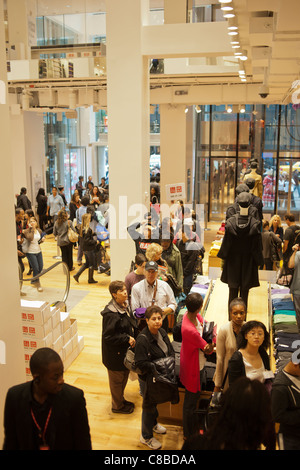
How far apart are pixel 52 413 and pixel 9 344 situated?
162 cm

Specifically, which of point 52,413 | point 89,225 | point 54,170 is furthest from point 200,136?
point 52,413

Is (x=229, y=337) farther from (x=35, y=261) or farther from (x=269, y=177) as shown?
(x=269, y=177)

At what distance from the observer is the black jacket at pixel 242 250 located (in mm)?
5691

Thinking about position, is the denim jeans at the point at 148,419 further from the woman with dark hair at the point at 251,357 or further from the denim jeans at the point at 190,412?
the woman with dark hair at the point at 251,357

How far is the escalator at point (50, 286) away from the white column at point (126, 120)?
1.01 metres

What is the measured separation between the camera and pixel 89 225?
33.3 ft

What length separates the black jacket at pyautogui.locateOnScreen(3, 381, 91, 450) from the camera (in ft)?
8.53

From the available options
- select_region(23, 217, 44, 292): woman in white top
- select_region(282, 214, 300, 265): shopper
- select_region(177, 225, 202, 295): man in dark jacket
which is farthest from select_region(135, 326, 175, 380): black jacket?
select_region(23, 217, 44, 292): woman in white top

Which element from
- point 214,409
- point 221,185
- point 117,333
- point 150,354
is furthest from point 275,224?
point 221,185

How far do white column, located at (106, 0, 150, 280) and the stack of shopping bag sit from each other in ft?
9.32

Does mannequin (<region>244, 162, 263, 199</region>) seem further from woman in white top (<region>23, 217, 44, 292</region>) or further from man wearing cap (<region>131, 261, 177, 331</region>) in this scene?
man wearing cap (<region>131, 261, 177, 331</region>)

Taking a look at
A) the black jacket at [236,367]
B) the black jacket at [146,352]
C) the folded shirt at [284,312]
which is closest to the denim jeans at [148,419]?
the black jacket at [146,352]

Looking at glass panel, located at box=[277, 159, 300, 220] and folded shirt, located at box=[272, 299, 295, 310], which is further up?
glass panel, located at box=[277, 159, 300, 220]
